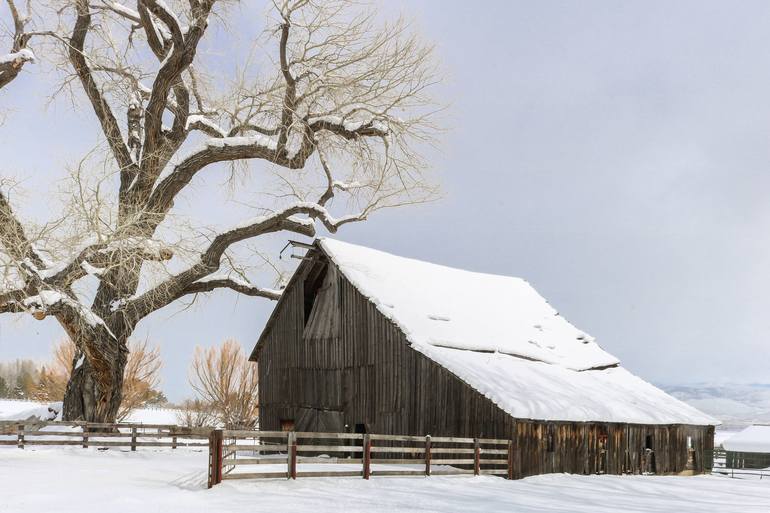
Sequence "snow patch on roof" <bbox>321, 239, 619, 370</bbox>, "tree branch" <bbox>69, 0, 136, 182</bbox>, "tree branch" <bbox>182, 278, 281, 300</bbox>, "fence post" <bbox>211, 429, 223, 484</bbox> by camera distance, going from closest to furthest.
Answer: "fence post" <bbox>211, 429, 223, 484</bbox> < "tree branch" <bbox>69, 0, 136, 182</bbox> < "snow patch on roof" <bbox>321, 239, 619, 370</bbox> < "tree branch" <bbox>182, 278, 281, 300</bbox>

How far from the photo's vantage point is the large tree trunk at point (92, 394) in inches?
977

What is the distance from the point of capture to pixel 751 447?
6438cm

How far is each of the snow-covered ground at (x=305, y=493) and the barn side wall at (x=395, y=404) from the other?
59.3 inches

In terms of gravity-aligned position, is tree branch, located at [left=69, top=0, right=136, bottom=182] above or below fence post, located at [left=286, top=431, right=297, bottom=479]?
above

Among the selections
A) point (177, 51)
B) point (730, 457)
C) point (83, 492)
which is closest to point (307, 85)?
point (177, 51)

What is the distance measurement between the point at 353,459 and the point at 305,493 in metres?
5.58

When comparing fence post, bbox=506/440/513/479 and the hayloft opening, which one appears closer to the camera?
fence post, bbox=506/440/513/479

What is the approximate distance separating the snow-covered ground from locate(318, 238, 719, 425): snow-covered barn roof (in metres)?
2.75

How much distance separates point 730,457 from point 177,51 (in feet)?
138

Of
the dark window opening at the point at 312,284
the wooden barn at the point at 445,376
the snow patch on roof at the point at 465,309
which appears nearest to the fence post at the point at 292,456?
the wooden barn at the point at 445,376

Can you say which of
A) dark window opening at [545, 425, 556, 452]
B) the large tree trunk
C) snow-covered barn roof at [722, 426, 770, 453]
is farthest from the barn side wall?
snow-covered barn roof at [722, 426, 770, 453]

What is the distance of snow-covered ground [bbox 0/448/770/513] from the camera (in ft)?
41.3

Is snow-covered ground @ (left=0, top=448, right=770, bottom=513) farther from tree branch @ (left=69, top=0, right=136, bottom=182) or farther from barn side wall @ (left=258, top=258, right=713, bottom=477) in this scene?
tree branch @ (left=69, top=0, right=136, bottom=182)

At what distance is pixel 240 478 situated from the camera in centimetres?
1439
